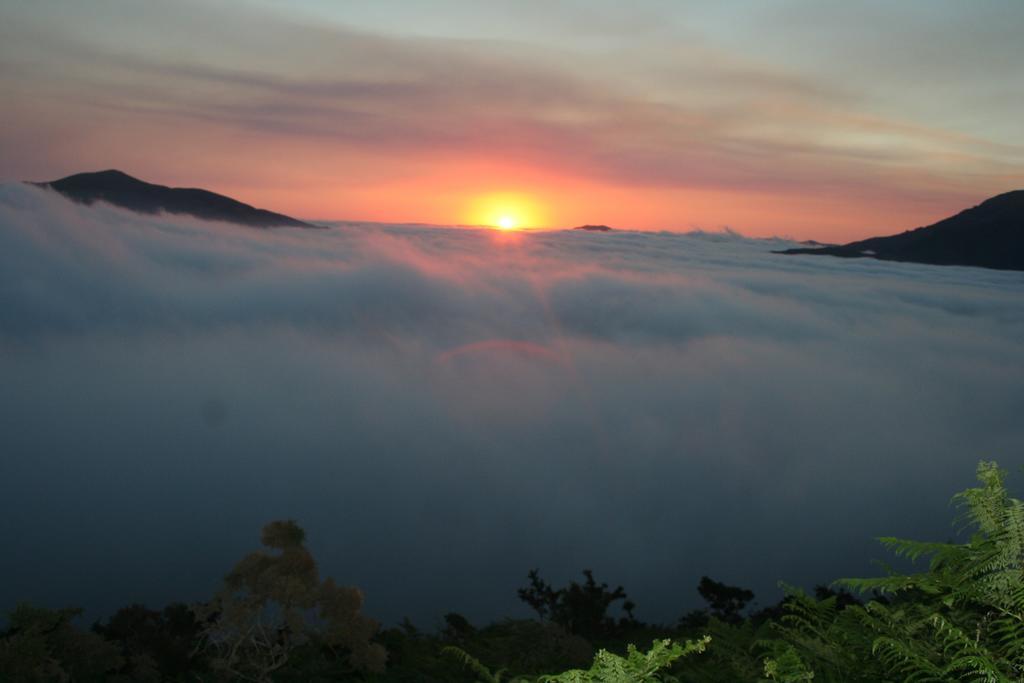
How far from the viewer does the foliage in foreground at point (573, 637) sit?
233 inches

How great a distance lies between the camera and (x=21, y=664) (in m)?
13.9

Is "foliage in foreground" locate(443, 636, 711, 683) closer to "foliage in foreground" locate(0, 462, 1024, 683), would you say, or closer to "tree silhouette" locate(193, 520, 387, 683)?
"foliage in foreground" locate(0, 462, 1024, 683)

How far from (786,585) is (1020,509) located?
2.32m

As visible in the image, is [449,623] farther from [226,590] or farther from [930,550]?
[930,550]

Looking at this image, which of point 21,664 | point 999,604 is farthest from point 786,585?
point 21,664

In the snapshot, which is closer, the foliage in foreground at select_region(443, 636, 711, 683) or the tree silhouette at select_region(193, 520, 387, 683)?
the foliage in foreground at select_region(443, 636, 711, 683)

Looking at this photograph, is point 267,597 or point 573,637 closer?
point 267,597

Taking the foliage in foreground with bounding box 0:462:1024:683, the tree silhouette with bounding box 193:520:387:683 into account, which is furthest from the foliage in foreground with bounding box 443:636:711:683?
the tree silhouette with bounding box 193:520:387:683

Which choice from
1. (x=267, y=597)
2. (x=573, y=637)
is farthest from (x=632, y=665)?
(x=573, y=637)

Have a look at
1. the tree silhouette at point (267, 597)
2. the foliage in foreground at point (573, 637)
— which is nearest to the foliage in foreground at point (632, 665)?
the foliage in foreground at point (573, 637)

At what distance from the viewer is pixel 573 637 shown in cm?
2380

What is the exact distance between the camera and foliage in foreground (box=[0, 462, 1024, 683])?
5926mm

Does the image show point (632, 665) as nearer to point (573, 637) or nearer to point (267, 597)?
point (267, 597)

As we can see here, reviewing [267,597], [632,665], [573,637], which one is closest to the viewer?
[632,665]
